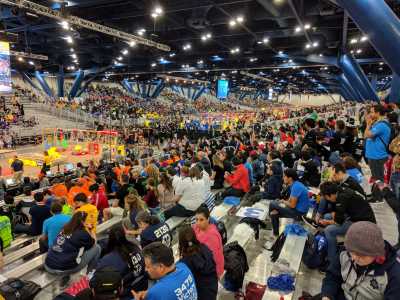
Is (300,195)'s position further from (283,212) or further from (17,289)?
(17,289)

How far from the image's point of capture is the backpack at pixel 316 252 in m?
4.19

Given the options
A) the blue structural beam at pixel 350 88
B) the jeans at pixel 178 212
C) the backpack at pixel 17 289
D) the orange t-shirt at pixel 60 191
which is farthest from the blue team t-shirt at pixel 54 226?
the blue structural beam at pixel 350 88

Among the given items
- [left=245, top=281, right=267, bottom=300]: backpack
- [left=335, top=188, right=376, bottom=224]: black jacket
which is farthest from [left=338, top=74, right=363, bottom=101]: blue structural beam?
[left=245, top=281, right=267, bottom=300]: backpack

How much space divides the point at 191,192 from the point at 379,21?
506 cm

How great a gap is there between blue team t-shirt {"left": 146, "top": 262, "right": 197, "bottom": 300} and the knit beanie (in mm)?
1233

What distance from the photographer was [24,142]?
23.6 m

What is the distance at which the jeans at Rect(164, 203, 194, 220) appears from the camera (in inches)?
243

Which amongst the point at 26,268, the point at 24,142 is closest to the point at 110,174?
the point at 26,268

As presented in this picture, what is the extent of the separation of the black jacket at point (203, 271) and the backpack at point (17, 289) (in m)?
2.00

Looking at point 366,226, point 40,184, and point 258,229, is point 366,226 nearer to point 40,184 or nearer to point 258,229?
point 258,229

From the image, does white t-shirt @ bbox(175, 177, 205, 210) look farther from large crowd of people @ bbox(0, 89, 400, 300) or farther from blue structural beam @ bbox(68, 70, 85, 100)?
blue structural beam @ bbox(68, 70, 85, 100)

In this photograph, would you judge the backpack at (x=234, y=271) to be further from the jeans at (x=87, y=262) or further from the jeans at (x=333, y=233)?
the jeans at (x=87, y=262)

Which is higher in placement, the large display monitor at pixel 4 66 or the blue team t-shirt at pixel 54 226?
the large display monitor at pixel 4 66

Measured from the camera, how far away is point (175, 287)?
2.36m
